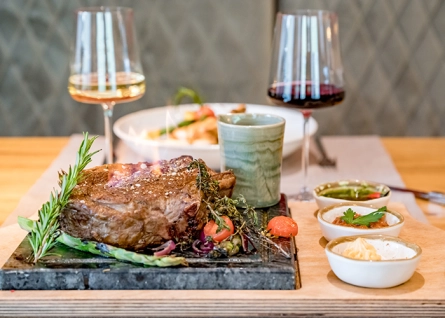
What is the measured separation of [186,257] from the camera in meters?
1.31

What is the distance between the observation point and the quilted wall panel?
3.40m

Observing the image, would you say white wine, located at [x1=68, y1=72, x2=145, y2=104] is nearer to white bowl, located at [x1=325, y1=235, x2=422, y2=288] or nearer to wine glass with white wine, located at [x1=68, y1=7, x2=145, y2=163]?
wine glass with white wine, located at [x1=68, y1=7, x2=145, y2=163]

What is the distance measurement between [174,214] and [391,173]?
1118 mm

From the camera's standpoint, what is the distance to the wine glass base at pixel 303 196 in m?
1.96

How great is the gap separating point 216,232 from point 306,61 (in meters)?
0.71

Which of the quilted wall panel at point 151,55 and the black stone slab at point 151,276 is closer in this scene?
the black stone slab at point 151,276

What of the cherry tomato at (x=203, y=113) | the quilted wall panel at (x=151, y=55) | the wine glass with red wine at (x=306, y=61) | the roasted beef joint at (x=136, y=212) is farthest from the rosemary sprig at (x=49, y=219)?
the quilted wall panel at (x=151, y=55)

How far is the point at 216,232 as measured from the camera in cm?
135

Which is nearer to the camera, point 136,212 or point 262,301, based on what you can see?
point 262,301

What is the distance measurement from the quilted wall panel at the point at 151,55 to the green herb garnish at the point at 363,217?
81.5 inches

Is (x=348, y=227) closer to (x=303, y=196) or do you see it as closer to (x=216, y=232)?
(x=216, y=232)

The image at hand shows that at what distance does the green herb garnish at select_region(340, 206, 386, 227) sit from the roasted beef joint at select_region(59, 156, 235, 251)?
321 millimetres

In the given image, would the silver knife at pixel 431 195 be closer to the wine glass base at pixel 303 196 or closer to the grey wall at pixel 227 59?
the wine glass base at pixel 303 196

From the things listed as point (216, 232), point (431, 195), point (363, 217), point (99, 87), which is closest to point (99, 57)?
point (99, 87)
